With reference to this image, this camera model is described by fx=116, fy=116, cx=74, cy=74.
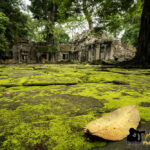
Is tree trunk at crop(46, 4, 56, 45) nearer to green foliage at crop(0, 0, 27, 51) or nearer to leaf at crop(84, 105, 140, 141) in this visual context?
green foliage at crop(0, 0, 27, 51)

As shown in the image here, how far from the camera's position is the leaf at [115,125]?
0.40m

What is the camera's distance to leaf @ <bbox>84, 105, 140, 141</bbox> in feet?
1.31

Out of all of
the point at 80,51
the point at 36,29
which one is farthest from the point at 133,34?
the point at 36,29

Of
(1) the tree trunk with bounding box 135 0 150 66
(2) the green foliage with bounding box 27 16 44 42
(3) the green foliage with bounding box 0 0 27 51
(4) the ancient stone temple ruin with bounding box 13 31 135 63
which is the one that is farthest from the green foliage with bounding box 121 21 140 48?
(3) the green foliage with bounding box 0 0 27 51

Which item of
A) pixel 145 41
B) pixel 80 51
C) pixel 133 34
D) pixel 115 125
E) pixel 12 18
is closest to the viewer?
pixel 115 125

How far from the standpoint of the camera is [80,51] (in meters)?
19.4

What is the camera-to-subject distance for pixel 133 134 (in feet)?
1.35

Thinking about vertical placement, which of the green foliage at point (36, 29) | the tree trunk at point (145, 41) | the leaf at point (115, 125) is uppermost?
the green foliage at point (36, 29)

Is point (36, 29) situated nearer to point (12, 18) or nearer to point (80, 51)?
point (12, 18)

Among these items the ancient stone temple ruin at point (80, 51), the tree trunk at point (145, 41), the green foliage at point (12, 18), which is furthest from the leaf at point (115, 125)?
the green foliage at point (12, 18)

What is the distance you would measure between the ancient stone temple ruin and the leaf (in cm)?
1169

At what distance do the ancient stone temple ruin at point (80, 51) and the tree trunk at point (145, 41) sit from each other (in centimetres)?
755

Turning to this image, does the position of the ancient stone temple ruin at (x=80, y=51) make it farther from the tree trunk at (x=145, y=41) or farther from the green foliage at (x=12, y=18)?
the tree trunk at (x=145, y=41)

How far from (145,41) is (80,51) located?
1577 centimetres
